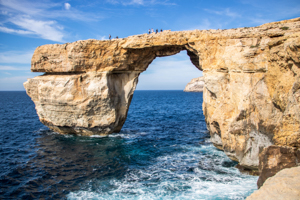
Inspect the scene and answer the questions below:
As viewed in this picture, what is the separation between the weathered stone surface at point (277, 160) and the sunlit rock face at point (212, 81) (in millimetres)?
469

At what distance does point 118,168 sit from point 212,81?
10.0 meters

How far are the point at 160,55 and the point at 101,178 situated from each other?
527 inches

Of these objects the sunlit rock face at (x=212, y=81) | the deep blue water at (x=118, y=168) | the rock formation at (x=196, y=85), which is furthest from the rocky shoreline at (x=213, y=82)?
the rock formation at (x=196, y=85)

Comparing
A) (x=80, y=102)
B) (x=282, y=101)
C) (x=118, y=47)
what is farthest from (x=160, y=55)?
(x=282, y=101)

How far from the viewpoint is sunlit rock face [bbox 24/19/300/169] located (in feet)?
40.4

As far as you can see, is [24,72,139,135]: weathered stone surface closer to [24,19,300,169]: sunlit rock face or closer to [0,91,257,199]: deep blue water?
[24,19,300,169]: sunlit rock face

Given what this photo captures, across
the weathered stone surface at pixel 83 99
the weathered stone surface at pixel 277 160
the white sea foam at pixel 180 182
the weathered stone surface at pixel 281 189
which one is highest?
the weathered stone surface at pixel 83 99

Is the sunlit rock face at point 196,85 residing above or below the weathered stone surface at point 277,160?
above

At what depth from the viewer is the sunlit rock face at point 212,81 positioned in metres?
12.3

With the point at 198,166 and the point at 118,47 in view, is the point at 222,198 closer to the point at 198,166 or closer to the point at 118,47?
the point at 198,166

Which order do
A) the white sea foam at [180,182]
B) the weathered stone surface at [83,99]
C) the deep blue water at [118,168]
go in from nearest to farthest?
the white sea foam at [180,182], the deep blue water at [118,168], the weathered stone surface at [83,99]

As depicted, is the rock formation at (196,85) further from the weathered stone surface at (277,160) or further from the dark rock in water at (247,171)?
the weathered stone surface at (277,160)

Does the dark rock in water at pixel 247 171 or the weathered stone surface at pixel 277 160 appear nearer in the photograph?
the weathered stone surface at pixel 277 160

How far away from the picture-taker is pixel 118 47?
21391 millimetres
